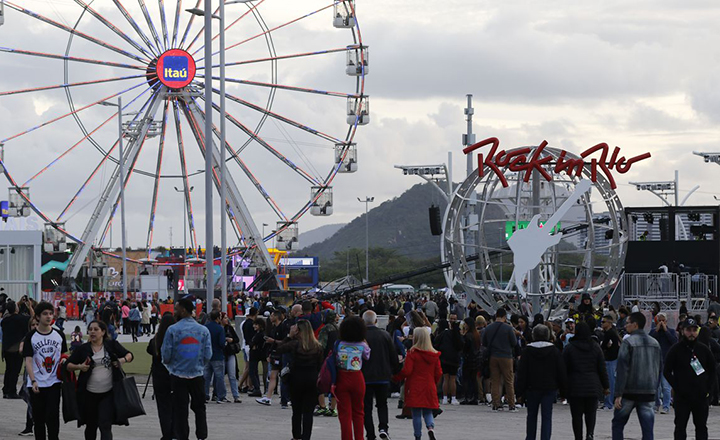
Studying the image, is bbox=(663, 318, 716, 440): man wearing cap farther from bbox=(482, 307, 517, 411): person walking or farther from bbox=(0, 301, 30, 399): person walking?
bbox=(0, 301, 30, 399): person walking

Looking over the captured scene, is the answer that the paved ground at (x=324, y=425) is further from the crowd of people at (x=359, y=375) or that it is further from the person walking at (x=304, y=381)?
the person walking at (x=304, y=381)

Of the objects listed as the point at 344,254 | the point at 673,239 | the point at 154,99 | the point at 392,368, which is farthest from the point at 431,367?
the point at 344,254

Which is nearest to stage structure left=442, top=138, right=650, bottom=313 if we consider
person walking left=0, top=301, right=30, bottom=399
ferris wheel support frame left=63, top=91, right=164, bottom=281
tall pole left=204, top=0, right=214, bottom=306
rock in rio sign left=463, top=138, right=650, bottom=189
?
rock in rio sign left=463, top=138, right=650, bottom=189

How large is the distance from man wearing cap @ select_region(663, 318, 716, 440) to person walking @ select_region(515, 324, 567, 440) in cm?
116

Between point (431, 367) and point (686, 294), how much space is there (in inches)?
1270

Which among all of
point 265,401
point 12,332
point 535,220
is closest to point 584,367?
point 265,401

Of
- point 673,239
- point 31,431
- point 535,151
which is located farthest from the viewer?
point 673,239

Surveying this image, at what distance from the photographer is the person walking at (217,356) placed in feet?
57.2

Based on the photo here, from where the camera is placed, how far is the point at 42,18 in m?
41.5

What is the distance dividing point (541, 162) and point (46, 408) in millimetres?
17007

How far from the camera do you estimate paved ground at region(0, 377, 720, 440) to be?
1419cm

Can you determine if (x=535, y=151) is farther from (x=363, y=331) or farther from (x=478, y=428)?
(x=363, y=331)

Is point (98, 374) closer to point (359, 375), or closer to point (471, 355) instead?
point (359, 375)

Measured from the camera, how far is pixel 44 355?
11867mm
